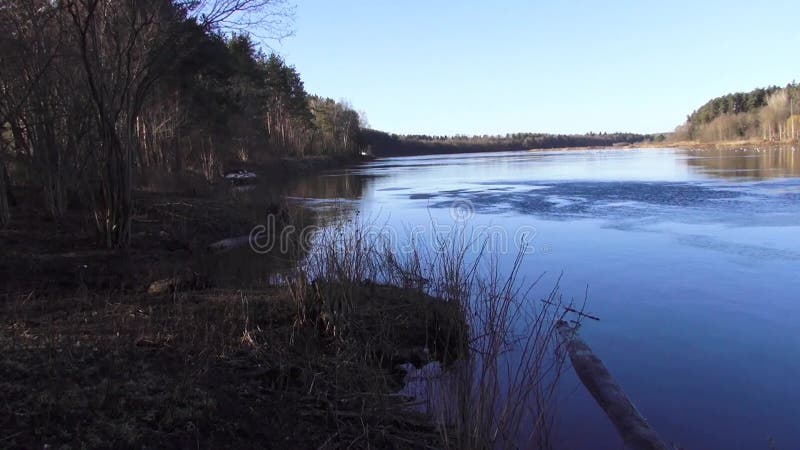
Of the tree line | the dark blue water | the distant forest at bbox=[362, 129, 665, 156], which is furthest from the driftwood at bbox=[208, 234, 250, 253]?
the distant forest at bbox=[362, 129, 665, 156]

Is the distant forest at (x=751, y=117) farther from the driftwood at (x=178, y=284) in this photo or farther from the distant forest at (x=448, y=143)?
the driftwood at (x=178, y=284)

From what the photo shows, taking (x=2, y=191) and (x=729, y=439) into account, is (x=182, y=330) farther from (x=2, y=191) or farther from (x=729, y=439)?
(x=2, y=191)

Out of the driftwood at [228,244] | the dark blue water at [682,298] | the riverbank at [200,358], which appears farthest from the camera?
the driftwood at [228,244]

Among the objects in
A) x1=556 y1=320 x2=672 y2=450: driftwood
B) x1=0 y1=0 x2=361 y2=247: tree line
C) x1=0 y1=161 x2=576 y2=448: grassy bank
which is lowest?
x1=556 y1=320 x2=672 y2=450: driftwood

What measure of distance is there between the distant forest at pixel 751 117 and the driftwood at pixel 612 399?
99.4 m

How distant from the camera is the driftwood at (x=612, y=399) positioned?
17.4ft

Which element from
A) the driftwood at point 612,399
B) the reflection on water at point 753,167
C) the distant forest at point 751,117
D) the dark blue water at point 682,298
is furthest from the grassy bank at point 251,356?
the distant forest at point 751,117

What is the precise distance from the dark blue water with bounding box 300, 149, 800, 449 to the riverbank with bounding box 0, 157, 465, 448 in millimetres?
2075

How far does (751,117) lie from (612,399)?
121574mm

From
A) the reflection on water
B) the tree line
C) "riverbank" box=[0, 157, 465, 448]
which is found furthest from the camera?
the reflection on water

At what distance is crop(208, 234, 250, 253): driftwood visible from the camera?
14.1m

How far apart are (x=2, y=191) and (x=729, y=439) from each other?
13.2 m

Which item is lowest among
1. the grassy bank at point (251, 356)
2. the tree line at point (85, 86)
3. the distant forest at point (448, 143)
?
the grassy bank at point (251, 356)

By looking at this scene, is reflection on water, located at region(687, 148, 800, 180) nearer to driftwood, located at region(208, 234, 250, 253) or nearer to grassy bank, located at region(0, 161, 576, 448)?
driftwood, located at region(208, 234, 250, 253)
